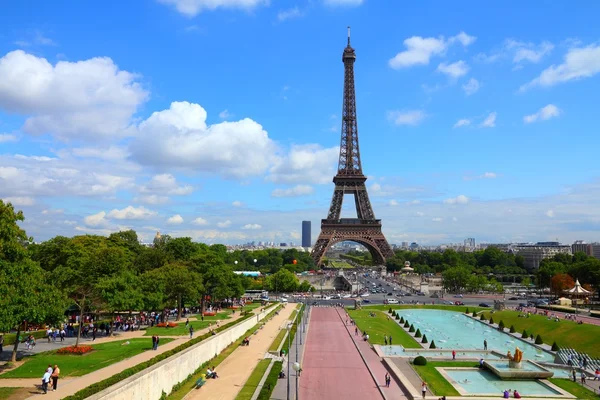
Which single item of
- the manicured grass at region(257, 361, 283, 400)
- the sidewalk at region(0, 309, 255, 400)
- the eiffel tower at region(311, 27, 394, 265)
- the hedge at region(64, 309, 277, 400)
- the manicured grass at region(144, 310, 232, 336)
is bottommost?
the manicured grass at region(257, 361, 283, 400)

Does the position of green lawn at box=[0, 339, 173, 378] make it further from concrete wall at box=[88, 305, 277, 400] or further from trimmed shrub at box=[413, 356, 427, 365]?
trimmed shrub at box=[413, 356, 427, 365]

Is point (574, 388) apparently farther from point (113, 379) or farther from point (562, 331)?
point (113, 379)

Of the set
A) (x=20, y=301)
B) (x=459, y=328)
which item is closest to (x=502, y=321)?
(x=459, y=328)

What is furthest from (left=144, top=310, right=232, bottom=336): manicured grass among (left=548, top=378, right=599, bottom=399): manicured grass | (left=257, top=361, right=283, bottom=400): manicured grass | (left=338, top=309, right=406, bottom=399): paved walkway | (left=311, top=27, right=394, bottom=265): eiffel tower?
(left=311, top=27, right=394, bottom=265): eiffel tower

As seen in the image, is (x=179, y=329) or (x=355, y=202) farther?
(x=355, y=202)

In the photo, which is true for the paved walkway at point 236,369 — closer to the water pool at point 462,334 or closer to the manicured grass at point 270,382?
the manicured grass at point 270,382

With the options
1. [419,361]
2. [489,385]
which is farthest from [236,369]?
[489,385]

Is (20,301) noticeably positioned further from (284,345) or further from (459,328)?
(459,328)
